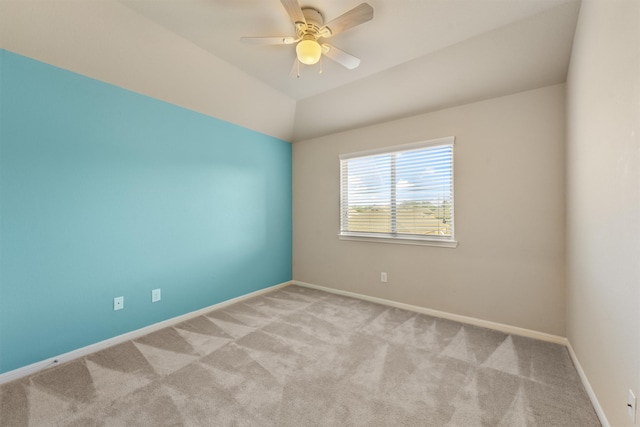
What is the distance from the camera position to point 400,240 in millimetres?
3326

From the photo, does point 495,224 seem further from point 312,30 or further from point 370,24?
point 312,30

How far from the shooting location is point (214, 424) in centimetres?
147

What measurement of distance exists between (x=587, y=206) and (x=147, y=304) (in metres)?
3.76

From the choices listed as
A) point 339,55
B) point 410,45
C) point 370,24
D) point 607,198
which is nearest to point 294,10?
point 339,55

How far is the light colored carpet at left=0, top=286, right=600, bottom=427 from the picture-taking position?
5.02 feet

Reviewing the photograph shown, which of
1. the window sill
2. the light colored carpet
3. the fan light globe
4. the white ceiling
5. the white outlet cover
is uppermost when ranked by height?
the white ceiling

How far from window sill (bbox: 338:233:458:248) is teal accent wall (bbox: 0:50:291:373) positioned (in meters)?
1.54

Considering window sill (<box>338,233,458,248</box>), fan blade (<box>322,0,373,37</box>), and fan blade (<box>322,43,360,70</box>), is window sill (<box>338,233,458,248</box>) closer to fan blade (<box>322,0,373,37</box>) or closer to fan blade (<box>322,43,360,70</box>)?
fan blade (<box>322,43,360,70</box>)

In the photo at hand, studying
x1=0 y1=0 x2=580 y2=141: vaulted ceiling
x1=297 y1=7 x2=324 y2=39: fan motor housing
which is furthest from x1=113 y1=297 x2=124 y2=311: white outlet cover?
x1=297 y1=7 x2=324 y2=39: fan motor housing

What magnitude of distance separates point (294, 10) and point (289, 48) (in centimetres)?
85

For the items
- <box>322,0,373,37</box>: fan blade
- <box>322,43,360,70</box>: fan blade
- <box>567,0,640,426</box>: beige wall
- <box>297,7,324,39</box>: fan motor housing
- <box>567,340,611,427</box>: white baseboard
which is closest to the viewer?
<box>567,0,640,426</box>: beige wall

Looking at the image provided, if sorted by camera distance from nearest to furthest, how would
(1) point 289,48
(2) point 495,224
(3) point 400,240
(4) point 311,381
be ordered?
(4) point 311,381 < (1) point 289,48 < (2) point 495,224 < (3) point 400,240

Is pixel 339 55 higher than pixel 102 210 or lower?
higher

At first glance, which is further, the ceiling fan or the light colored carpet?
the ceiling fan
